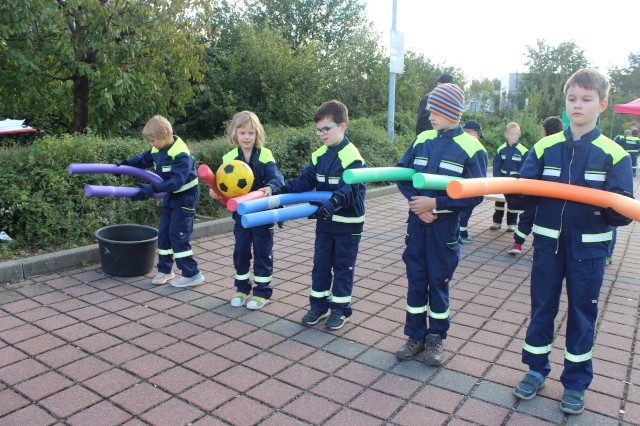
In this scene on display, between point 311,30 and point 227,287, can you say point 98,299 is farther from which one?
point 311,30

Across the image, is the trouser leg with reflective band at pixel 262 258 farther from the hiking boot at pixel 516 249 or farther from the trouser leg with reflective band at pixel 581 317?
the hiking boot at pixel 516 249

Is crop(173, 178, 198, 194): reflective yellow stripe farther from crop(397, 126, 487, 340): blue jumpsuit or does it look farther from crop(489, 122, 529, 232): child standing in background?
crop(489, 122, 529, 232): child standing in background

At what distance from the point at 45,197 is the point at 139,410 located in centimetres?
395

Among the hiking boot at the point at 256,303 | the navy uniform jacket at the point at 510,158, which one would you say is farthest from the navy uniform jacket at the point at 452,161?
the navy uniform jacket at the point at 510,158

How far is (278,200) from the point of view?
4055 millimetres

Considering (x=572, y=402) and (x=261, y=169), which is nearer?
(x=572, y=402)

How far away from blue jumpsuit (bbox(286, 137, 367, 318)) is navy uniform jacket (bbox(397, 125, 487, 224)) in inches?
25.6

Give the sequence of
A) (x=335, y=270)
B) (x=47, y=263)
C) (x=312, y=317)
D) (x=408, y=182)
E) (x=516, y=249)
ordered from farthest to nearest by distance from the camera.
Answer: (x=516, y=249) < (x=47, y=263) < (x=312, y=317) < (x=335, y=270) < (x=408, y=182)

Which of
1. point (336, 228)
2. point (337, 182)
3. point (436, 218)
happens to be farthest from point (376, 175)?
point (336, 228)

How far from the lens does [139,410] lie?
124 inches

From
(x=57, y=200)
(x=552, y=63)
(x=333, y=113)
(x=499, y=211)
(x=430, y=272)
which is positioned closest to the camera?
(x=430, y=272)

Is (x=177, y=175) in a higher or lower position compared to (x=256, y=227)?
higher

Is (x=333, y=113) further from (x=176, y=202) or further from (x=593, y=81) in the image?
(x=176, y=202)

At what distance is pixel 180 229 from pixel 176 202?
11.3 inches
